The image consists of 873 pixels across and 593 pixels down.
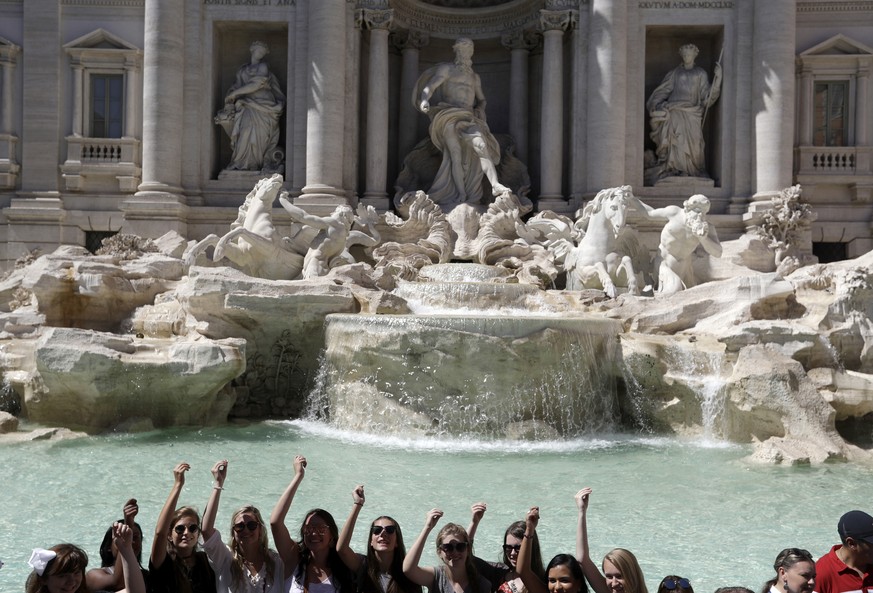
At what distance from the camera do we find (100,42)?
16453mm

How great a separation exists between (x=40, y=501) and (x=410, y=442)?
3.96 m

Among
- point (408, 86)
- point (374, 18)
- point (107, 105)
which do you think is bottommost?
point (107, 105)

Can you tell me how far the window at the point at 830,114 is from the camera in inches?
656

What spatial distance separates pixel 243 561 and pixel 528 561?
1247mm

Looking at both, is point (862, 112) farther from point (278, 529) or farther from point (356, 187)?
point (278, 529)

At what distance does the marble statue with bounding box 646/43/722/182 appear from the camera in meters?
16.4

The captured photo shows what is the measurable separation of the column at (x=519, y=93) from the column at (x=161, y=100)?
653 cm

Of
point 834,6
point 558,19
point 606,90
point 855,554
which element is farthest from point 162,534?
point 834,6

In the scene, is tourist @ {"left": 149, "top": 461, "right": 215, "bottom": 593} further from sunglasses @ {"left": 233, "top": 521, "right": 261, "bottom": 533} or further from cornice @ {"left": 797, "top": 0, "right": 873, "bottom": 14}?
cornice @ {"left": 797, "top": 0, "right": 873, "bottom": 14}

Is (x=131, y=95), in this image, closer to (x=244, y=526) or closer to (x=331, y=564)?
(x=244, y=526)

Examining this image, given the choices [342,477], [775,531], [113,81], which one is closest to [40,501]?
[342,477]

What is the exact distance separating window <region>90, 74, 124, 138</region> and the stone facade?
28mm

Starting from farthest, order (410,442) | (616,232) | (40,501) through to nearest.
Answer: (616,232) → (410,442) → (40,501)

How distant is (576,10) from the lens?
52.7ft
